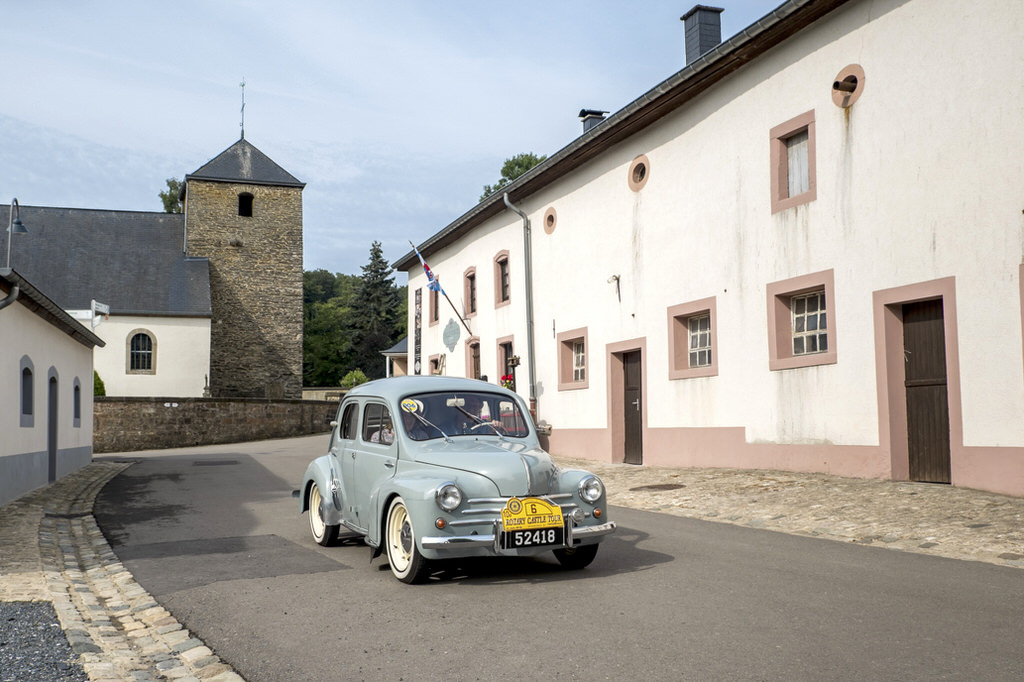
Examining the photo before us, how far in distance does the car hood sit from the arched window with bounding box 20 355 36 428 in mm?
10210

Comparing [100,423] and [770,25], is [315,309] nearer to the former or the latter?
[100,423]

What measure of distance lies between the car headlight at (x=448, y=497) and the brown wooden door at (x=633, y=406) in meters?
12.7

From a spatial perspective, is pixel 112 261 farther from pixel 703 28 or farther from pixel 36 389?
pixel 703 28

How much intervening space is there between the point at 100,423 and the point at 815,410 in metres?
25.9

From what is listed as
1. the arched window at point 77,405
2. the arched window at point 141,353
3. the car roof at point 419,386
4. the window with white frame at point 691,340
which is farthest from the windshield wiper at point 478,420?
the arched window at point 141,353

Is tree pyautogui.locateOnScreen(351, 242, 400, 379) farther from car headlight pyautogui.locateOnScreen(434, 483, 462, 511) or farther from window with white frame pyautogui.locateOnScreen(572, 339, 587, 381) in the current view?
car headlight pyautogui.locateOnScreen(434, 483, 462, 511)

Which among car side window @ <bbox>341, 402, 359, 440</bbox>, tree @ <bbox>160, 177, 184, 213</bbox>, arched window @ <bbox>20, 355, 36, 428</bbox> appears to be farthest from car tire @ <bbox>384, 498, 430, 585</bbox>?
tree @ <bbox>160, 177, 184, 213</bbox>

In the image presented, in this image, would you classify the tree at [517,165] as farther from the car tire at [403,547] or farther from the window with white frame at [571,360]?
the car tire at [403,547]

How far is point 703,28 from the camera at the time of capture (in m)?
20.0

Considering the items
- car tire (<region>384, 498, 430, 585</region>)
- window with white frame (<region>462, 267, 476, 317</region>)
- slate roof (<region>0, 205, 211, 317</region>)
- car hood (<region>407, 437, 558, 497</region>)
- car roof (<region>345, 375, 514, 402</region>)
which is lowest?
car tire (<region>384, 498, 430, 585</region>)

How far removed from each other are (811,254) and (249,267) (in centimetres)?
4018

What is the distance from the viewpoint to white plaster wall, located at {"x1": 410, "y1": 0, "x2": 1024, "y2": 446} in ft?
36.4

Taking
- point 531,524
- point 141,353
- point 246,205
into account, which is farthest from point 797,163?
point 246,205

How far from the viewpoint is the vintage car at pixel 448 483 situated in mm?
6652
